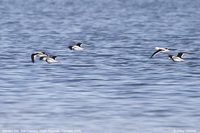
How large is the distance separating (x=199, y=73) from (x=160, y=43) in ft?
80.6

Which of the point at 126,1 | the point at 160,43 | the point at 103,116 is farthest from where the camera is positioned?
the point at 126,1

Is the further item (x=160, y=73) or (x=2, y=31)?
(x=2, y=31)

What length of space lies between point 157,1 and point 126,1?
653 centimetres

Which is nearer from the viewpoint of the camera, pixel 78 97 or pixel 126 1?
pixel 78 97

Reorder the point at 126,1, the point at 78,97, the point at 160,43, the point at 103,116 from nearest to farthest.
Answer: the point at 103,116 → the point at 78,97 → the point at 160,43 → the point at 126,1

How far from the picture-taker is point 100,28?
94938 millimetres

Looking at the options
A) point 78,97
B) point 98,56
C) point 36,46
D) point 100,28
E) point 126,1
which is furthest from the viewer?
point 126,1

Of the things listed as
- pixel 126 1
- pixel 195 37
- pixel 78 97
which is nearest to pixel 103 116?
pixel 78 97

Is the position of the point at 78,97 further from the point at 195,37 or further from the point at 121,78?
the point at 195,37

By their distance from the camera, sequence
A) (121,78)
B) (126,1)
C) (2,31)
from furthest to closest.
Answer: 1. (126,1)
2. (2,31)
3. (121,78)

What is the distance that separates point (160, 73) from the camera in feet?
167

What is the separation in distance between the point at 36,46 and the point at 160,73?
69.0ft

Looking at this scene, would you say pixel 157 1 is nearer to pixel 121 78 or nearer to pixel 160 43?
pixel 160 43

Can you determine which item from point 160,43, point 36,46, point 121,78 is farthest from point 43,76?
point 160,43
